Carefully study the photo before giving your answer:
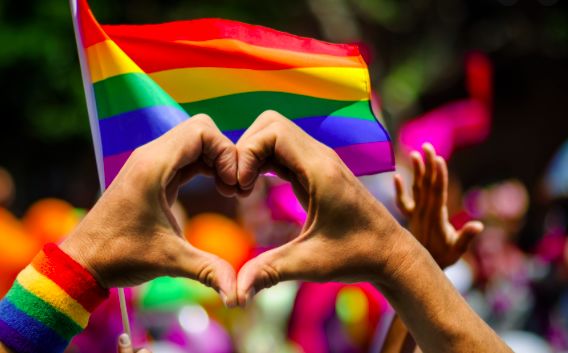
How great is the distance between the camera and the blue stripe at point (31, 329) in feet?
6.29

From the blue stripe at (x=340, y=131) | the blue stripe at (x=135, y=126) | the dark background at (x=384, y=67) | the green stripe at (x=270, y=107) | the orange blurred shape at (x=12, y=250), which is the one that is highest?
the blue stripe at (x=135, y=126)

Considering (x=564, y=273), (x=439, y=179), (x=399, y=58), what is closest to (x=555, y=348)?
(x=564, y=273)

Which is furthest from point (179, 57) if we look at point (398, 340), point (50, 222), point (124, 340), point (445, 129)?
point (445, 129)

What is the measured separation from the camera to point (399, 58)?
13.7 metres

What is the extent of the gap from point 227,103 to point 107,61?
0.37 metres

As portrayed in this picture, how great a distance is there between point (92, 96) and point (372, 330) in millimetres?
3478

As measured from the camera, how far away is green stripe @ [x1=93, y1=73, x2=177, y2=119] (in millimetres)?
3174

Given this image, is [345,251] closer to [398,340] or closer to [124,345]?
[124,345]

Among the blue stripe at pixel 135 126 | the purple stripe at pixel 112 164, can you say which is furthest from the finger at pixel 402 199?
the purple stripe at pixel 112 164

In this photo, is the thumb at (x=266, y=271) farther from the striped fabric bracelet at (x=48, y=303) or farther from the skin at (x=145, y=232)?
the striped fabric bracelet at (x=48, y=303)

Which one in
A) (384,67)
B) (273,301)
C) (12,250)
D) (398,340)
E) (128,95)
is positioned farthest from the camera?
(384,67)

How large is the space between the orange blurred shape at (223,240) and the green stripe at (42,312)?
16.1ft

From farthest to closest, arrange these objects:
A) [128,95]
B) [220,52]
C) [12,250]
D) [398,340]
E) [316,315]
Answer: [316,315], [12,250], [220,52], [128,95], [398,340]

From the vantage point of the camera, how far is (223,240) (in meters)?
7.38
